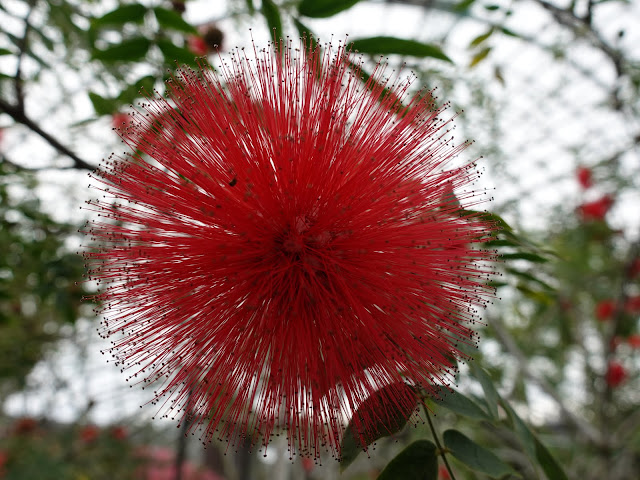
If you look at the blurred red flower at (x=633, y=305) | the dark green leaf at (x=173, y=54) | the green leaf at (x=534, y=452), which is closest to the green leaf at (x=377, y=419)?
the green leaf at (x=534, y=452)

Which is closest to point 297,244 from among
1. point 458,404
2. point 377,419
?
point 377,419

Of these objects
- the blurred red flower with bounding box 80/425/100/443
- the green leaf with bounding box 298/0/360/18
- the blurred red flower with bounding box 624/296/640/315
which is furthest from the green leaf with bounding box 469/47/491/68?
the blurred red flower with bounding box 80/425/100/443

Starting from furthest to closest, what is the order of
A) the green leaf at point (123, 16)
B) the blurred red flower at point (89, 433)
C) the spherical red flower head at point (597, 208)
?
the blurred red flower at point (89, 433) → the spherical red flower head at point (597, 208) → the green leaf at point (123, 16)

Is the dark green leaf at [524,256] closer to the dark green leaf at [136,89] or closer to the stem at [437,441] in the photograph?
the stem at [437,441]

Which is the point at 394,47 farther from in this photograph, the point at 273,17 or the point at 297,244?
the point at 297,244

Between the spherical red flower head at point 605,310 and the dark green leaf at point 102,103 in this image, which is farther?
the spherical red flower head at point 605,310

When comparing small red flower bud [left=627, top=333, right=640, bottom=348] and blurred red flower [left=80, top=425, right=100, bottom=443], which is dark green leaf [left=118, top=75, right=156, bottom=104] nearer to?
blurred red flower [left=80, top=425, right=100, bottom=443]

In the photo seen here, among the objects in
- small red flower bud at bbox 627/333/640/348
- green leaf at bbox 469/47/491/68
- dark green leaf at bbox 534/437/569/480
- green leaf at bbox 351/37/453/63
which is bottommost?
dark green leaf at bbox 534/437/569/480
